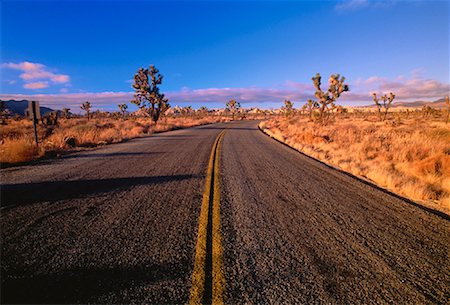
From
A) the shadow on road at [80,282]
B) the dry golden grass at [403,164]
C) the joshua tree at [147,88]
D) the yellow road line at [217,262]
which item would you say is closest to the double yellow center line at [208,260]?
the yellow road line at [217,262]

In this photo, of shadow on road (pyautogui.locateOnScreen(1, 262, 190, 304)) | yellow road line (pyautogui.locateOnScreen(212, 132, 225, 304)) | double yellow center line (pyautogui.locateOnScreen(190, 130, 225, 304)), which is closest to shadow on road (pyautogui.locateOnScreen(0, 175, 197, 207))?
double yellow center line (pyautogui.locateOnScreen(190, 130, 225, 304))

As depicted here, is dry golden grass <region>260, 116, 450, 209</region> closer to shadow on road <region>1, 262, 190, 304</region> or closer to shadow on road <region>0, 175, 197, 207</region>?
shadow on road <region>0, 175, 197, 207</region>

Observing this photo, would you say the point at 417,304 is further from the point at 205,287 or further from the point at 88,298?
the point at 88,298

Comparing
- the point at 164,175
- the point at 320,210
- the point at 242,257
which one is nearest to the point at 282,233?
the point at 242,257

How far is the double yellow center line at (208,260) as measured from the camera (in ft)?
6.84

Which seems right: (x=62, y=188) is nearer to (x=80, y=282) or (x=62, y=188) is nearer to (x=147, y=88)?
(x=80, y=282)

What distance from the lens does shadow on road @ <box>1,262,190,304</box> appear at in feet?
6.61

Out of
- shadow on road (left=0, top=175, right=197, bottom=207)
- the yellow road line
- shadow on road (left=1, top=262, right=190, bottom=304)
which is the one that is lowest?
the yellow road line

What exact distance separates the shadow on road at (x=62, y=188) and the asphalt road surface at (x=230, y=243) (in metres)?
0.03

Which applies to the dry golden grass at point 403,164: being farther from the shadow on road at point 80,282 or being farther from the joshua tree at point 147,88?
the joshua tree at point 147,88

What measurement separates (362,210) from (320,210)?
768mm

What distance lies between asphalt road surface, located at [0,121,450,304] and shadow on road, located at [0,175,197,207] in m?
0.03

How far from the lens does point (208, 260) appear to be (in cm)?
262

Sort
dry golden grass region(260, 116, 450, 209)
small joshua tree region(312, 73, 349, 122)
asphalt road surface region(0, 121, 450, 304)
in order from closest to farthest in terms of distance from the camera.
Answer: asphalt road surface region(0, 121, 450, 304) → dry golden grass region(260, 116, 450, 209) → small joshua tree region(312, 73, 349, 122)
